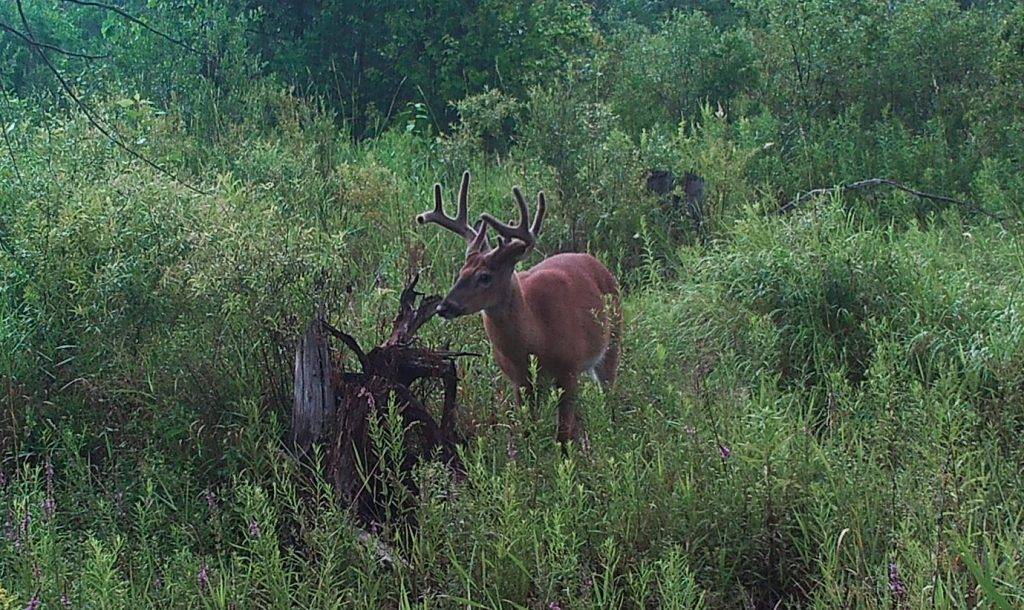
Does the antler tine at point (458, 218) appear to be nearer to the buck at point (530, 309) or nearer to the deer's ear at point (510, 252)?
the buck at point (530, 309)

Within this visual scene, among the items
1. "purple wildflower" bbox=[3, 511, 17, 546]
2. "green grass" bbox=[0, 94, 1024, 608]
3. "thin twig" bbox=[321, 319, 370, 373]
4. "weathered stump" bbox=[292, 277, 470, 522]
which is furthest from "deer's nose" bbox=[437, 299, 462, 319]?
"purple wildflower" bbox=[3, 511, 17, 546]

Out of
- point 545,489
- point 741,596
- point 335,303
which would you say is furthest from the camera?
point 335,303

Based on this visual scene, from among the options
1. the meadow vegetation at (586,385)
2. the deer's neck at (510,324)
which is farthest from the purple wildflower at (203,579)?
the deer's neck at (510,324)

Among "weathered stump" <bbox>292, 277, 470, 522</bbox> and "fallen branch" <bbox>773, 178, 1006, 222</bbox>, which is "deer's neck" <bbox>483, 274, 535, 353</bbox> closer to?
"weathered stump" <bbox>292, 277, 470, 522</bbox>

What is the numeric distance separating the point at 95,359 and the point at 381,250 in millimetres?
2518

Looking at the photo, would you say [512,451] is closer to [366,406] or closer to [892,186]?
[366,406]

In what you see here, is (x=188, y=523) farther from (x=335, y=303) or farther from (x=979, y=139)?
(x=979, y=139)

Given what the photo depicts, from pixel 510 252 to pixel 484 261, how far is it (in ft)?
0.41

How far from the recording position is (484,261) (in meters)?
5.20

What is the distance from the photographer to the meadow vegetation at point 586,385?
3.64m

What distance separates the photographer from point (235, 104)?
9.59 metres

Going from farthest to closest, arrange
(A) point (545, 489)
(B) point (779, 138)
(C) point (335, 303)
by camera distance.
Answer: (B) point (779, 138) → (C) point (335, 303) → (A) point (545, 489)

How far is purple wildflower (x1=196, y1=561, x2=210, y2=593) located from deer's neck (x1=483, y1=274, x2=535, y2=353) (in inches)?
80.1

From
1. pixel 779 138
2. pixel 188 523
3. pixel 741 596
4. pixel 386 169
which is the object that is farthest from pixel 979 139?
pixel 188 523
